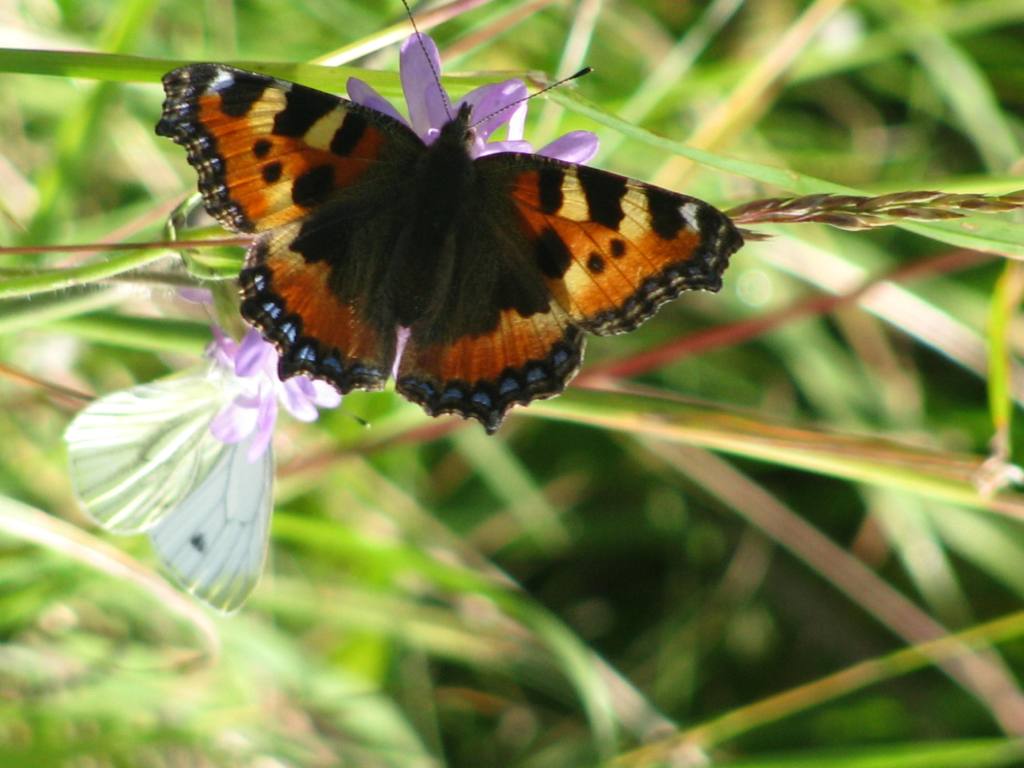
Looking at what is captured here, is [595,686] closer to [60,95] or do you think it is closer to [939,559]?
[939,559]

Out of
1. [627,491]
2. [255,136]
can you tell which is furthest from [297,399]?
[627,491]

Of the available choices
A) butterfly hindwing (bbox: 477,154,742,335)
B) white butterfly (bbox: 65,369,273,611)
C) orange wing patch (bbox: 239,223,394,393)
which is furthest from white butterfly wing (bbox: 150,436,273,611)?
butterfly hindwing (bbox: 477,154,742,335)

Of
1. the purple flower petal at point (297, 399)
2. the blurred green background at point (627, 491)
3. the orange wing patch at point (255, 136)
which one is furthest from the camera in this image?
the blurred green background at point (627, 491)

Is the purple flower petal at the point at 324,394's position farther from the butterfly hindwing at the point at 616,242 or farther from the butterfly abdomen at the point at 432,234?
the butterfly hindwing at the point at 616,242

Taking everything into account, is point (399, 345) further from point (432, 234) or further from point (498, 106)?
point (498, 106)

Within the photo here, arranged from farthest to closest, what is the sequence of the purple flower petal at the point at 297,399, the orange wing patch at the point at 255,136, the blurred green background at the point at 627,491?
the blurred green background at the point at 627,491
the purple flower petal at the point at 297,399
the orange wing patch at the point at 255,136

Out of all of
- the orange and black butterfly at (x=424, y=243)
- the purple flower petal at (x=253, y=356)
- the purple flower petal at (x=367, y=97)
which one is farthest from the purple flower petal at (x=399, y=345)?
the purple flower petal at (x=367, y=97)

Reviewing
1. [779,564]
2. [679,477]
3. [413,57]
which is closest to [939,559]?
[779,564]
